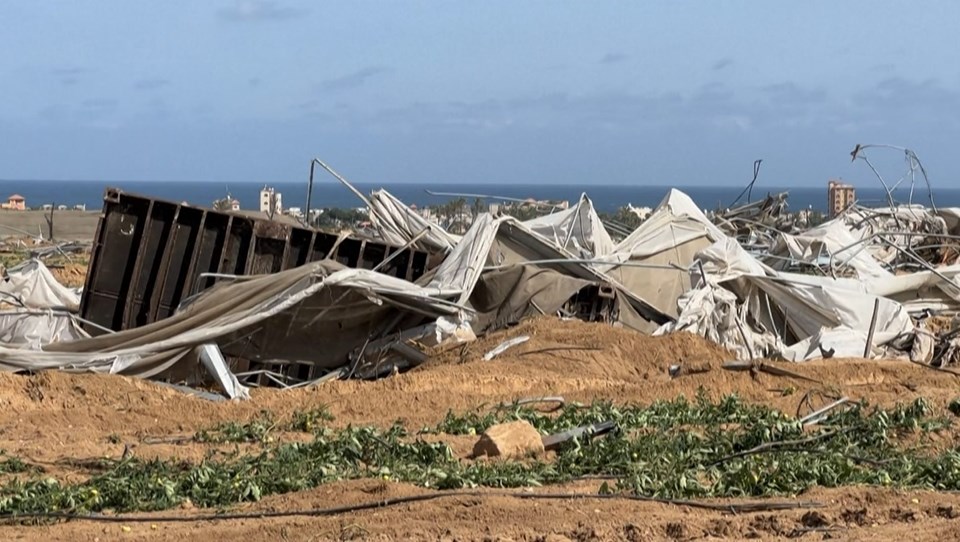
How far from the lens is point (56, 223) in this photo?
192 feet

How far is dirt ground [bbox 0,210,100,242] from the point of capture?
5003 cm

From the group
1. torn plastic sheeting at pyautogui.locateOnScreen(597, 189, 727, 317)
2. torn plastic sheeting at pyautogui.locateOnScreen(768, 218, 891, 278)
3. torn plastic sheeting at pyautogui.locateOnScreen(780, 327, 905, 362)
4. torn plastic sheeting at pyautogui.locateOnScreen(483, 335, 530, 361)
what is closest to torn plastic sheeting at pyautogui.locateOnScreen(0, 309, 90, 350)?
torn plastic sheeting at pyautogui.locateOnScreen(483, 335, 530, 361)

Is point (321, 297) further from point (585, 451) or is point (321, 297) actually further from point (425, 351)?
point (585, 451)

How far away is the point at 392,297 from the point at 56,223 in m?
48.7

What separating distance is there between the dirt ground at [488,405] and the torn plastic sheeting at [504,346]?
3.9 inches

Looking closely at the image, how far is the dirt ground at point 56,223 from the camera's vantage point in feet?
164

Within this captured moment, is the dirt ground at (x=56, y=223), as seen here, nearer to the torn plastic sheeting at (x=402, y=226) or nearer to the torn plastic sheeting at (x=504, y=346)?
the torn plastic sheeting at (x=402, y=226)

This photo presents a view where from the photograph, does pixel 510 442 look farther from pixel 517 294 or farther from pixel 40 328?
pixel 40 328

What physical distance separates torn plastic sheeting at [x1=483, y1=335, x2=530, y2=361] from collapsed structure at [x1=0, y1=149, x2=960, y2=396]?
1.86 feet

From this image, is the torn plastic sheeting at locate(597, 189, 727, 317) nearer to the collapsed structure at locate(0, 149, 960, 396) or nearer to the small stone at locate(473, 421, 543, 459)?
the collapsed structure at locate(0, 149, 960, 396)

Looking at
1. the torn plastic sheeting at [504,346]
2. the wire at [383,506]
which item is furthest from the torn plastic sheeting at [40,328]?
the wire at [383,506]

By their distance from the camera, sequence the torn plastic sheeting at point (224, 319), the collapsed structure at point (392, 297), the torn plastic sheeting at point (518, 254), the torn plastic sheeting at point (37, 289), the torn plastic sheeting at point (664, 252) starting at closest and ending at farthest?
the torn plastic sheeting at point (224, 319) → the collapsed structure at point (392, 297) → the torn plastic sheeting at point (518, 254) → the torn plastic sheeting at point (664, 252) → the torn plastic sheeting at point (37, 289)

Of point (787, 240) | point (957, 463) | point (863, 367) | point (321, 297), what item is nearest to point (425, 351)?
point (321, 297)

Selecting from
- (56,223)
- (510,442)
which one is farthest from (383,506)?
(56,223)
